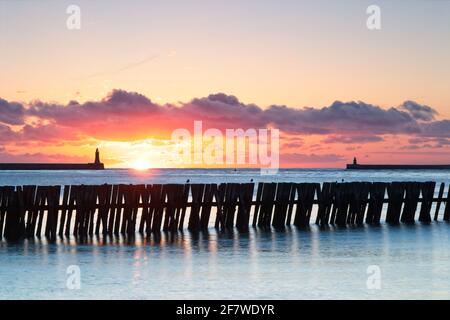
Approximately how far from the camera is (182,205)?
999 inches

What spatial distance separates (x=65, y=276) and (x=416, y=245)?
10.3 meters

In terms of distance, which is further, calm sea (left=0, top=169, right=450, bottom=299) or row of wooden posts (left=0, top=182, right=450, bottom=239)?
row of wooden posts (left=0, top=182, right=450, bottom=239)

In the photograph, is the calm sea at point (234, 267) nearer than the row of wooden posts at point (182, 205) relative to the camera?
Yes

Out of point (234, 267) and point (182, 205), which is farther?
point (182, 205)

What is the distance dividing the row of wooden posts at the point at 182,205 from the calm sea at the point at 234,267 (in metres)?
0.95

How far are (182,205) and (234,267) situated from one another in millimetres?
6993

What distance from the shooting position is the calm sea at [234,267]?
15852 millimetres

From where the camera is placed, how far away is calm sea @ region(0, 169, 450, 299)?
15852 millimetres

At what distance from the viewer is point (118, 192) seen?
2436cm

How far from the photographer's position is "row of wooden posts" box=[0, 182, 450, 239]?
23.4m

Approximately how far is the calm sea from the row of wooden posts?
0.95m

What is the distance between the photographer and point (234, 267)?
18625mm

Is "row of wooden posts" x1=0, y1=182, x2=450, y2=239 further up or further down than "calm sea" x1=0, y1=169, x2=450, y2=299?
further up
